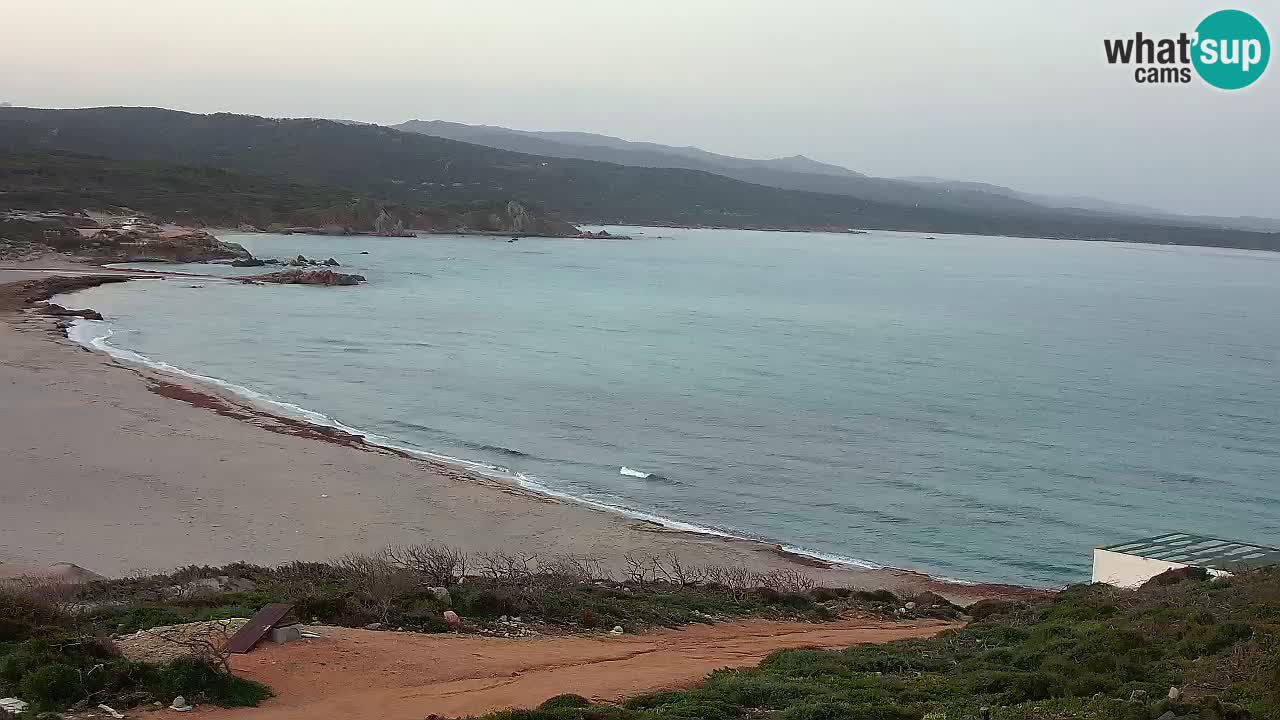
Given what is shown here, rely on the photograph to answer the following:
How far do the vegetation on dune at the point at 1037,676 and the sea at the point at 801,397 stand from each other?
9.76m

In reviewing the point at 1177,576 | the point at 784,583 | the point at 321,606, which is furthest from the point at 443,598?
the point at 1177,576

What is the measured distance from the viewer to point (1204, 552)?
1750 cm

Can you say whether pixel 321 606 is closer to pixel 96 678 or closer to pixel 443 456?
pixel 96 678

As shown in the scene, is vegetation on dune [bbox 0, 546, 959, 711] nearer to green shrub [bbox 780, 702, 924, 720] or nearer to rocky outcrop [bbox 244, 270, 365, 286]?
green shrub [bbox 780, 702, 924, 720]

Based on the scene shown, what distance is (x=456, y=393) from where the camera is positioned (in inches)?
1523

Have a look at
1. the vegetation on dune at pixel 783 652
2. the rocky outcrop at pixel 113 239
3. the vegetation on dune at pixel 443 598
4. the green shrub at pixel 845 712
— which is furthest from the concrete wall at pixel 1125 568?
the rocky outcrop at pixel 113 239

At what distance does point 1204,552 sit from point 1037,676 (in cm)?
982

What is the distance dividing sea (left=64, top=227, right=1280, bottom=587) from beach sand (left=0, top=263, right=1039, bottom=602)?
6.56ft

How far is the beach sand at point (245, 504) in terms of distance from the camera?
18766mm

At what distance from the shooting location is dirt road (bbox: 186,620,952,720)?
909 cm

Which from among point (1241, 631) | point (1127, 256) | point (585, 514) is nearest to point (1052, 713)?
point (1241, 631)

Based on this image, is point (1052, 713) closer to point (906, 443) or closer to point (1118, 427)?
point (906, 443)

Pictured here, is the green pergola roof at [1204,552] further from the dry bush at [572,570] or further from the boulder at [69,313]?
the boulder at [69,313]

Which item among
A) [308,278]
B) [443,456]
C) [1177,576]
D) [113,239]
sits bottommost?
[443,456]
